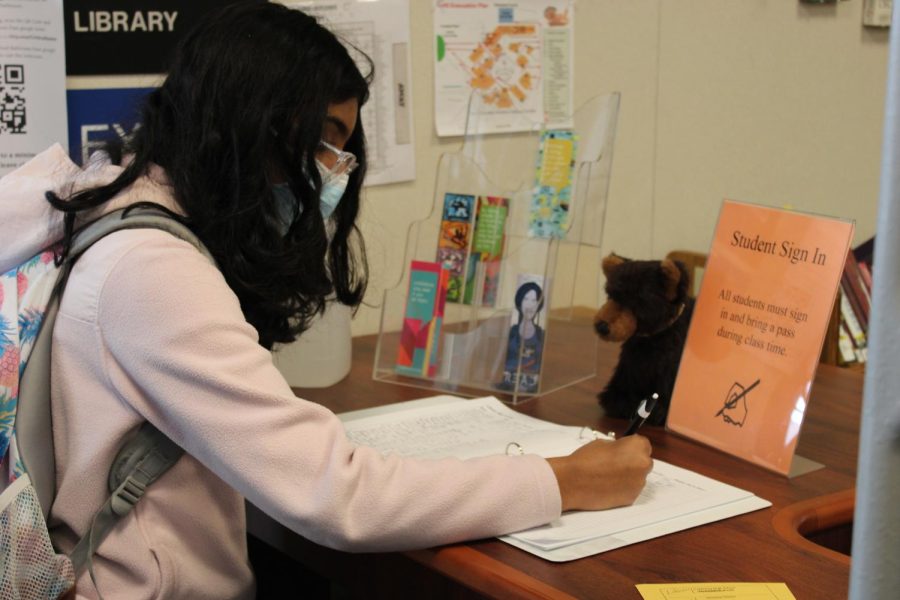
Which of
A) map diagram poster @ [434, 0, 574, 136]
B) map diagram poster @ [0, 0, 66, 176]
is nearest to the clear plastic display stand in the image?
map diagram poster @ [434, 0, 574, 136]

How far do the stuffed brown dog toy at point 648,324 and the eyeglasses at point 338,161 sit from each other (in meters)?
0.44

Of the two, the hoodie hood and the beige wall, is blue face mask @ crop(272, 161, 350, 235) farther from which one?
the beige wall

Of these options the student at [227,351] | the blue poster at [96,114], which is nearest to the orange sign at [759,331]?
the student at [227,351]

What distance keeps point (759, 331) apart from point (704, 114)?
4.57 ft

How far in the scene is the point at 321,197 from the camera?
1309 millimetres

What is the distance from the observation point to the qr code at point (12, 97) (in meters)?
1.60

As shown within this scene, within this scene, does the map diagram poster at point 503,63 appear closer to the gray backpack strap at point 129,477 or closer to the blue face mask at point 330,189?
the blue face mask at point 330,189

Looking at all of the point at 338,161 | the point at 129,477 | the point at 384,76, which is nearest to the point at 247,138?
the point at 338,161

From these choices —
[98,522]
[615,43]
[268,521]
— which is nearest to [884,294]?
[98,522]

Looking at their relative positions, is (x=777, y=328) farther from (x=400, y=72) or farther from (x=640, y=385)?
(x=400, y=72)

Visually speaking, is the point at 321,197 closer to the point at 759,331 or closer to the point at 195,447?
the point at 195,447

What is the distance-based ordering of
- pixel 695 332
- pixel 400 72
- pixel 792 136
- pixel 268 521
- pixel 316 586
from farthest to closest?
pixel 792 136 < pixel 400 72 < pixel 316 586 < pixel 695 332 < pixel 268 521

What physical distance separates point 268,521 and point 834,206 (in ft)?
7.59

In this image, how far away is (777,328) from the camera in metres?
1.32
